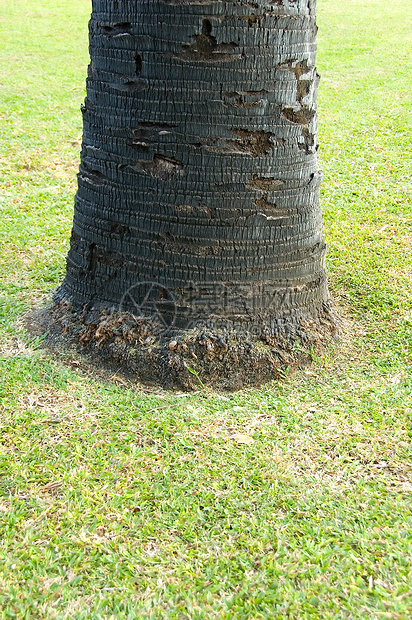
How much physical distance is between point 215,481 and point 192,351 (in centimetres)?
82

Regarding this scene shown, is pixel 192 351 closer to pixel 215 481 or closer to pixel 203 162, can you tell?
pixel 215 481

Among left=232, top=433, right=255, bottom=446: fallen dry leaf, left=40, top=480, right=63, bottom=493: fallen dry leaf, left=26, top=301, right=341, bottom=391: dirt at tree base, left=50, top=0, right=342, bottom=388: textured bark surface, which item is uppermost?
left=50, top=0, right=342, bottom=388: textured bark surface

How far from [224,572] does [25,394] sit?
1.52m

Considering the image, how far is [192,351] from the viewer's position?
12.3ft

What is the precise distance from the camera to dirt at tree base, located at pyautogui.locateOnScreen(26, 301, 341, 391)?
3754 mm

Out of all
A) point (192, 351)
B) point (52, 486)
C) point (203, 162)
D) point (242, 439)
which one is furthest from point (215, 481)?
point (203, 162)

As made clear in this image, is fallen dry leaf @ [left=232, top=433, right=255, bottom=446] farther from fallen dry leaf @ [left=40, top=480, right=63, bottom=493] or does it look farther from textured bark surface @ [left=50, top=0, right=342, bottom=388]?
fallen dry leaf @ [left=40, top=480, right=63, bottom=493]

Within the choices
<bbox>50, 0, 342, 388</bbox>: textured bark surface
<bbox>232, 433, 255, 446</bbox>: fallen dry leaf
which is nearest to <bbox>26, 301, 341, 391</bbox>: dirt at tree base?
<bbox>50, 0, 342, 388</bbox>: textured bark surface

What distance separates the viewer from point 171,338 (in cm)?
379

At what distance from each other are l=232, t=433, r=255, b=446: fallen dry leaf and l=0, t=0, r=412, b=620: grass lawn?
4 cm

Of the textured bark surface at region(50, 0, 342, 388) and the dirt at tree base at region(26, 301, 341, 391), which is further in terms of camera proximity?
the dirt at tree base at region(26, 301, 341, 391)

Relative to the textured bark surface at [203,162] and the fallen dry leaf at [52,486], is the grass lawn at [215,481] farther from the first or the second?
the textured bark surface at [203,162]

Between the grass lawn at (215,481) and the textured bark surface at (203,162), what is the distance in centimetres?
50

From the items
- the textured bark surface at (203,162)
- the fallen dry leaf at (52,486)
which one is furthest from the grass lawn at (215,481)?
the textured bark surface at (203,162)
